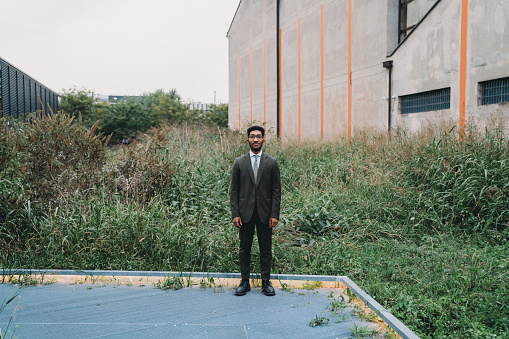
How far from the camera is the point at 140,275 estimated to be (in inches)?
230

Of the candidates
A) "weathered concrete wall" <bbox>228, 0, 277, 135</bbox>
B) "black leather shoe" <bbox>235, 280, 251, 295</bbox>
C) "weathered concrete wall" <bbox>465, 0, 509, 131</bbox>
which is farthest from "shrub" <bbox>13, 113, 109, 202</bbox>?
"weathered concrete wall" <bbox>228, 0, 277, 135</bbox>

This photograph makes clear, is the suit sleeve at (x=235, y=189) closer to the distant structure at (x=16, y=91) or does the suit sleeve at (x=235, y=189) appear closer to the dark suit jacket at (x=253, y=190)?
the dark suit jacket at (x=253, y=190)

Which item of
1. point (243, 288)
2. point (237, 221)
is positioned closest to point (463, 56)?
point (237, 221)

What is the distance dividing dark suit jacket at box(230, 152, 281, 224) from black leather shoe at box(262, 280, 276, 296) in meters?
0.73

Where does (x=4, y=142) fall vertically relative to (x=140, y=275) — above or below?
above

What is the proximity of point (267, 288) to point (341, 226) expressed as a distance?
290 centimetres

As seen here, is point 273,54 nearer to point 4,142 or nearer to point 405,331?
point 4,142

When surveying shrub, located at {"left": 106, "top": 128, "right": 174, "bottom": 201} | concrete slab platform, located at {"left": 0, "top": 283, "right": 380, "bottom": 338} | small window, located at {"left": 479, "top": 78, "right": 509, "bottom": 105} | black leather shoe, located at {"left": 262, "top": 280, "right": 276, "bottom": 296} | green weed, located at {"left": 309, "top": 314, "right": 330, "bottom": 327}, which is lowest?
concrete slab platform, located at {"left": 0, "top": 283, "right": 380, "bottom": 338}

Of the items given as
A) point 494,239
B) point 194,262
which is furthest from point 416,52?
point 194,262

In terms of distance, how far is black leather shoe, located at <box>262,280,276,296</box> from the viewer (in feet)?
17.0

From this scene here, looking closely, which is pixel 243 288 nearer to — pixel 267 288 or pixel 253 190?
pixel 267 288

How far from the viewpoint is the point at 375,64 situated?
1689 cm

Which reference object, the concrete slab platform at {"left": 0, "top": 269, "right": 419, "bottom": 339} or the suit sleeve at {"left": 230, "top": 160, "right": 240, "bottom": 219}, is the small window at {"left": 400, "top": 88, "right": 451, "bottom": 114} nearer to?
the concrete slab platform at {"left": 0, "top": 269, "right": 419, "bottom": 339}

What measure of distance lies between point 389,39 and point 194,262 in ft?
42.6
